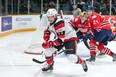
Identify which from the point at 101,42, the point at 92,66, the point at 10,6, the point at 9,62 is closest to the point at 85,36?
the point at 101,42

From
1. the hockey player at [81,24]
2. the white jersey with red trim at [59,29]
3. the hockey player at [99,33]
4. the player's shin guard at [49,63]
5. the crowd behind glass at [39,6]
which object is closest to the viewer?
the white jersey with red trim at [59,29]

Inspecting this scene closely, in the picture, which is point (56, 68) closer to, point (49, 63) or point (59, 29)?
point (49, 63)

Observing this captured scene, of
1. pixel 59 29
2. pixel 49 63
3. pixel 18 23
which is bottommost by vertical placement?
pixel 18 23

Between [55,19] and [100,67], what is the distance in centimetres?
146

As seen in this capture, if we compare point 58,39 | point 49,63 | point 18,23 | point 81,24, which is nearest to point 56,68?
point 49,63

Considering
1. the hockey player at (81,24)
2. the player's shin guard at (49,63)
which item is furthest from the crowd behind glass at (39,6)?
the player's shin guard at (49,63)

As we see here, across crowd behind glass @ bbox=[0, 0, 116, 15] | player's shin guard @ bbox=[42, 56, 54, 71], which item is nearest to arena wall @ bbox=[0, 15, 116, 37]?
crowd behind glass @ bbox=[0, 0, 116, 15]

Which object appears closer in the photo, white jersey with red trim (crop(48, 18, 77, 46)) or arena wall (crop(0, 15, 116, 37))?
white jersey with red trim (crop(48, 18, 77, 46))

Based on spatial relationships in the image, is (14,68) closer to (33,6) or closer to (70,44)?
(70,44)

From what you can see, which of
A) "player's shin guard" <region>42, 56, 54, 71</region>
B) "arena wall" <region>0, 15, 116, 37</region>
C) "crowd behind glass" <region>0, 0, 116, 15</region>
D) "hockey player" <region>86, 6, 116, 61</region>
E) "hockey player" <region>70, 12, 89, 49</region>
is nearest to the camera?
"player's shin guard" <region>42, 56, 54, 71</region>

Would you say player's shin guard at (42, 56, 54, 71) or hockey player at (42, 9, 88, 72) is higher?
hockey player at (42, 9, 88, 72)

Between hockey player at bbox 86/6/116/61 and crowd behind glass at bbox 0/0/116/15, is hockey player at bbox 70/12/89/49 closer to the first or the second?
hockey player at bbox 86/6/116/61

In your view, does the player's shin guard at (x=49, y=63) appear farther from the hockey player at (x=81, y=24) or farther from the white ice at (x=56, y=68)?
the hockey player at (x=81, y=24)

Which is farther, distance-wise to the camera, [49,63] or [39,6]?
[39,6]
